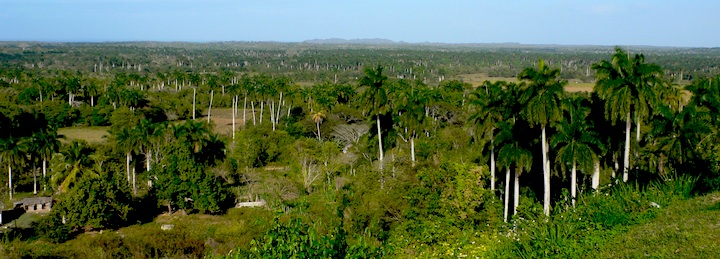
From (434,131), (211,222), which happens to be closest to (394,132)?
(434,131)

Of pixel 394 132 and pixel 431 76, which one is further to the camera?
pixel 431 76

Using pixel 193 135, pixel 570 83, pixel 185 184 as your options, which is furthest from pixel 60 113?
pixel 570 83

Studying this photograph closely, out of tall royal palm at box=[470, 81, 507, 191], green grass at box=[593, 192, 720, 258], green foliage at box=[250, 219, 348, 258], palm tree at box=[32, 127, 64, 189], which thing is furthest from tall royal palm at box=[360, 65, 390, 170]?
green foliage at box=[250, 219, 348, 258]

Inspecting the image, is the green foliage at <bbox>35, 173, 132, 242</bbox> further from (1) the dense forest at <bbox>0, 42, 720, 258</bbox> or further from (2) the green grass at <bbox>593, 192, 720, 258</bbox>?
(2) the green grass at <bbox>593, 192, 720, 258</bbox>

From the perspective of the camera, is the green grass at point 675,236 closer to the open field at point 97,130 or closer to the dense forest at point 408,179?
the dense forest at point 408,179

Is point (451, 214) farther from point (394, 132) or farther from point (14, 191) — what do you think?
point (14, 191)

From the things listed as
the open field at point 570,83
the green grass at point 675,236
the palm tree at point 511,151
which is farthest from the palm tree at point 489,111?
the open field at point 570,83
